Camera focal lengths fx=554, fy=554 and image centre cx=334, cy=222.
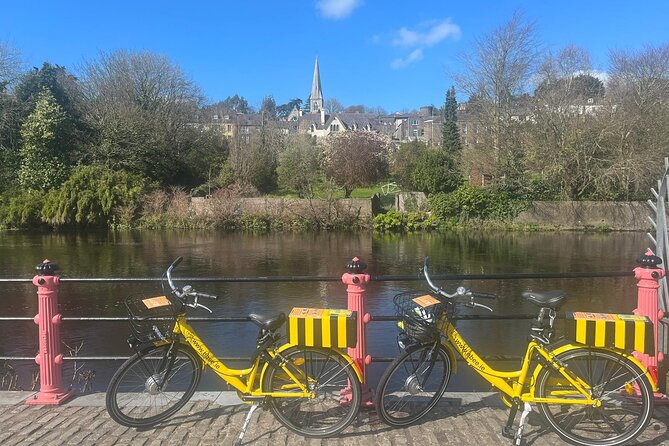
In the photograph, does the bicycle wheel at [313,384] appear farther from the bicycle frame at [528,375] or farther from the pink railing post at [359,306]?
the bicycle frame at [528,375]

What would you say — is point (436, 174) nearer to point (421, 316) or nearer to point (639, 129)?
point (639, 129)

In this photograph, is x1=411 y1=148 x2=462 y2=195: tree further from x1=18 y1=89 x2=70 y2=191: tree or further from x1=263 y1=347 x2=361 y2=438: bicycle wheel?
x1=263 y1=347 x2=361 y2=438: bicycle wheel

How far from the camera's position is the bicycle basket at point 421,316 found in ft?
11.9

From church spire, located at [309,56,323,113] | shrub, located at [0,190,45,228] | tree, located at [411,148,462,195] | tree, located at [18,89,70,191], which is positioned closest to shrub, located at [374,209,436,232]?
tree, located at [411,148,462,195]

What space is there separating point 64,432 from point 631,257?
2024 centimetres

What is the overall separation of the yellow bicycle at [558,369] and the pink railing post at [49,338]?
253cm

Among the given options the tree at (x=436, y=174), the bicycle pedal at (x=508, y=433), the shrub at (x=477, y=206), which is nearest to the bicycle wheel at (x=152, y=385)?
the bicycle pedal at (x=508, y=433)

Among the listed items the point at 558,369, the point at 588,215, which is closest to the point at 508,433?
the point at 558,369

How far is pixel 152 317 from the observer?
3.72m

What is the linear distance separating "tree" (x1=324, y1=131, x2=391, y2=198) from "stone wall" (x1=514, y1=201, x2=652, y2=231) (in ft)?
38.6

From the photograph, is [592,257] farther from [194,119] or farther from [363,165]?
[194,119]

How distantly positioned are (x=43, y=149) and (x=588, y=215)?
31516 mm

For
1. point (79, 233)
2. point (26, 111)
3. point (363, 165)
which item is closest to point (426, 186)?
point (363, 165)

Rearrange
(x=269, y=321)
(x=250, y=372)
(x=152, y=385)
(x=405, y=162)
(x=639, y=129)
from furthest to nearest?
(x=405, y=162), (x=639, y=129), (x=152, y=385), (x=250, y=372), (x=269, y=321)
